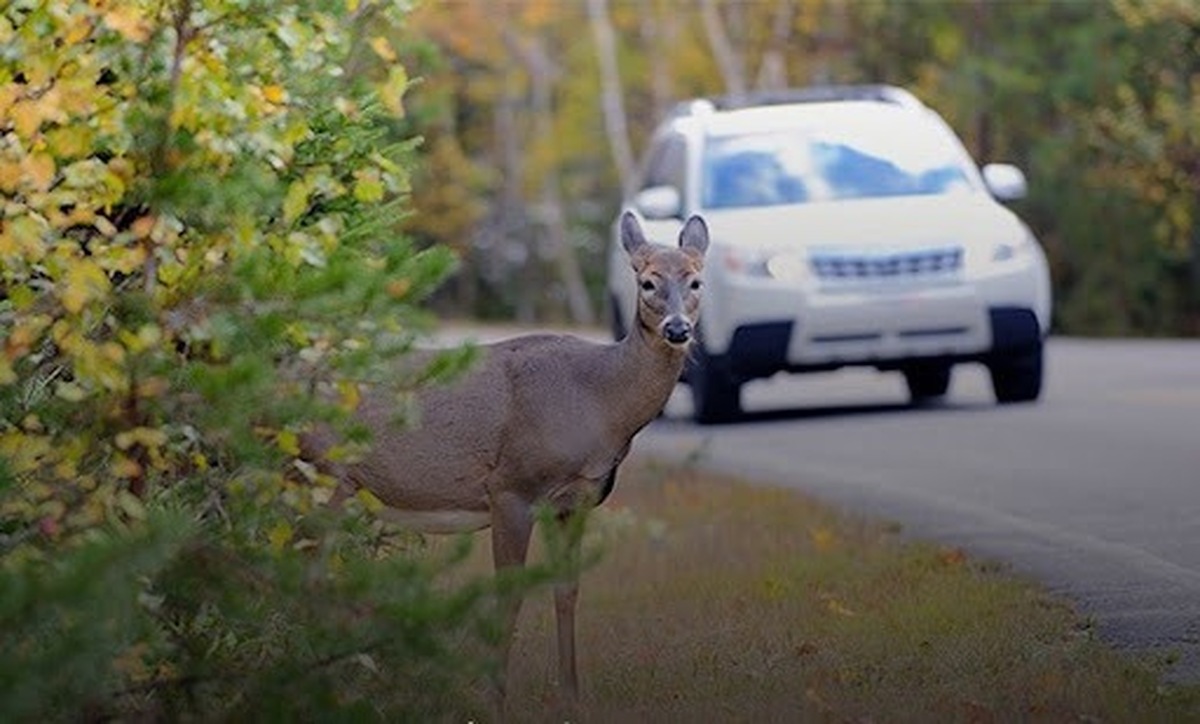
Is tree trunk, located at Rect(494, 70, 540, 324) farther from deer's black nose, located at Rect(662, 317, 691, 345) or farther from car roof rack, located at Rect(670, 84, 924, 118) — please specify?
deer's black nose, located at Rect(662, 317, 691, 345)

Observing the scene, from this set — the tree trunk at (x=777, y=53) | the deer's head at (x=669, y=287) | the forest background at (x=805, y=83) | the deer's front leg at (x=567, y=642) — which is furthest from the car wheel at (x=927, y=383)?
the tree trunk at (x=777, y=53)

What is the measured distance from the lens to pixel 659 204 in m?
25.4

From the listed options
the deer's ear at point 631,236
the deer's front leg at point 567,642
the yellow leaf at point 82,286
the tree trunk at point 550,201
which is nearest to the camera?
the yellow leaf at point 82,286

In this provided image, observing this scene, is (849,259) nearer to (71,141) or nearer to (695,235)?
(695,235)

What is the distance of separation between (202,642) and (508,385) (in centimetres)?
279

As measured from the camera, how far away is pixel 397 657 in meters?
9.22

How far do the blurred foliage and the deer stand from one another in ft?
5.95

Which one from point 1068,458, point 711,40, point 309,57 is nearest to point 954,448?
point 1068,458

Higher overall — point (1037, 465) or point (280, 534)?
point (280, 534)

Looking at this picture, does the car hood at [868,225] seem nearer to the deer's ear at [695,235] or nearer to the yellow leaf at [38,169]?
the deer's ear at [695,235]

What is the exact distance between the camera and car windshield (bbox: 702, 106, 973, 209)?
2600 cm

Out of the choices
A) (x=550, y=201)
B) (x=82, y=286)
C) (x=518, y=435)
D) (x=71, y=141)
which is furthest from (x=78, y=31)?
(x=550, y=201)

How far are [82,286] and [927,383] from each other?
18.7 m

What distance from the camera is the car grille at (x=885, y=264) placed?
25.2 meters
